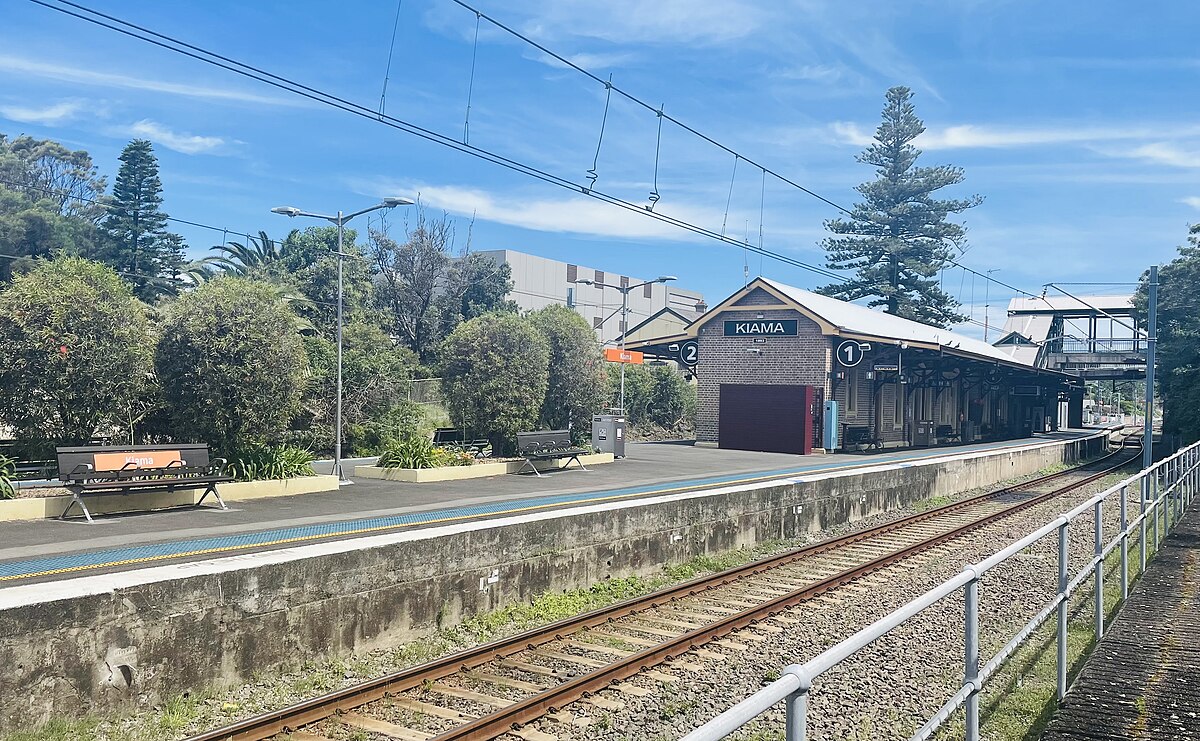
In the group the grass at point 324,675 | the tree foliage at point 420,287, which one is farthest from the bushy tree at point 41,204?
the grass at point 324,675

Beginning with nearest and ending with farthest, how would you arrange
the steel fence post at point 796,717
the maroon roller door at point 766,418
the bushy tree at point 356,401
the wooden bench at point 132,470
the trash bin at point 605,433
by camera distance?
1. the steel fence post at point 796,717
2. the wooden bench at point 132,470
3. the bushy tree at point 356,401
4. the trash bin at point 605,433
5. the maroon roller door at point 766,418

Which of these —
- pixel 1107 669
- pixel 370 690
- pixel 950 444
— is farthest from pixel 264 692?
pixel 950 444

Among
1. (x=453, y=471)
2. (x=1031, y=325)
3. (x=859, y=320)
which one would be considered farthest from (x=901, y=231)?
(x=453, y=471)

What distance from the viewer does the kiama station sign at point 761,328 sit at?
33.0m

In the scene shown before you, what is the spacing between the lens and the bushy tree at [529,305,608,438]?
25406mm

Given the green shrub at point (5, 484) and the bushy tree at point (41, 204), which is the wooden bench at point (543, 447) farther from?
the bushy tree at point (41, 204)

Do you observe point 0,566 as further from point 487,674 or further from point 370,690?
point 487,674

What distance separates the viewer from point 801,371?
107 ft

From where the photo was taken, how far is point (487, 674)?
316 inches

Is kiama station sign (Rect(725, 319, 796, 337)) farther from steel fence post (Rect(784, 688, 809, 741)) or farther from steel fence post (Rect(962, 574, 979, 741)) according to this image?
steel fence post (Rect(784, 688, 809, 741))

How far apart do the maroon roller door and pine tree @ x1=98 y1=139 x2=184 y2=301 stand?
122 feet

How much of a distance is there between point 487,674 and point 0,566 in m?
4.60

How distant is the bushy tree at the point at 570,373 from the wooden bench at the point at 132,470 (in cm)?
1260

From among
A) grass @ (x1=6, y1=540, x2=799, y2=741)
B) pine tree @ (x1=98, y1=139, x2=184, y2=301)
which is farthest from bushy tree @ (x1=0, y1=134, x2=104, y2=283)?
grass @ (x1=6, y1=540, x2=799, y2=741)
